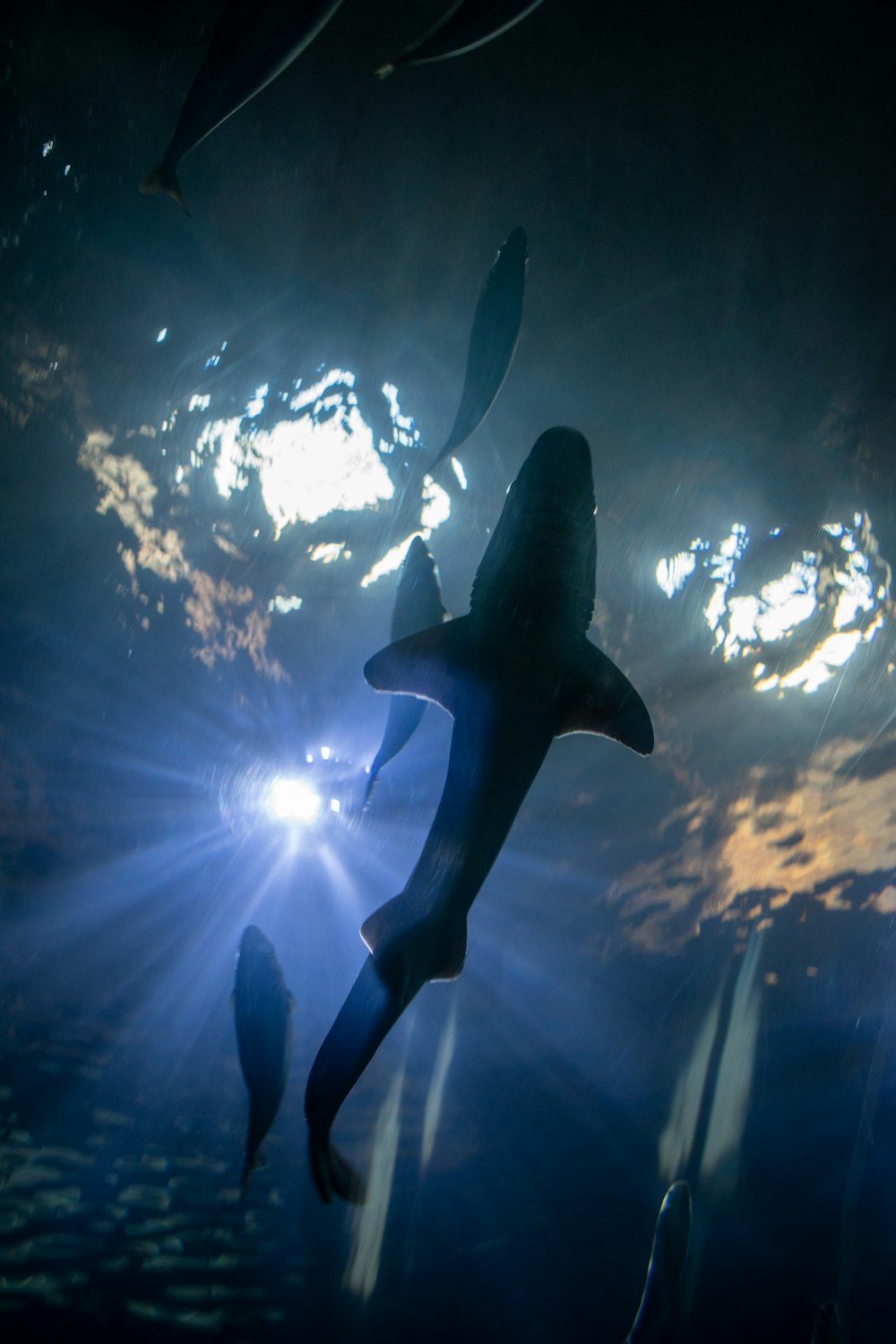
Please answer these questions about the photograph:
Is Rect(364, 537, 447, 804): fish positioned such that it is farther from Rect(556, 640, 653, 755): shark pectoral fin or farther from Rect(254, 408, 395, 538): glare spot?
Rect(254, 408, 395, 538): glare spot

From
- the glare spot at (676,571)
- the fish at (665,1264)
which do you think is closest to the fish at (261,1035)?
the glare spot at (676,571)

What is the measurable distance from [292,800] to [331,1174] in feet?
18.5

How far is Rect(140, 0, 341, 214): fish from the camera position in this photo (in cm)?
219

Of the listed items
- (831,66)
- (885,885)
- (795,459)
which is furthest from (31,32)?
(885,885)

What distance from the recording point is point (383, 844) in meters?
8.52

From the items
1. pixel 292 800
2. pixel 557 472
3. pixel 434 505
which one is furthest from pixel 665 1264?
pixel 557 472

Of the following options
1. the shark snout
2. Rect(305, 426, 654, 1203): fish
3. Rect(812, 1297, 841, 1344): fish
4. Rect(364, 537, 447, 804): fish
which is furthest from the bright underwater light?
Rect(812, 1297, 841, 1344): fish

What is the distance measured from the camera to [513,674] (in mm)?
3025

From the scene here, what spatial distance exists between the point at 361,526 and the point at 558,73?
3.10m

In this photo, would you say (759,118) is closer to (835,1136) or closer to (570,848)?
(570,848)

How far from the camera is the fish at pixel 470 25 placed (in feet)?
→ 6.67

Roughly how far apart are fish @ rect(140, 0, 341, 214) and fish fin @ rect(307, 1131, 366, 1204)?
346 centimetres

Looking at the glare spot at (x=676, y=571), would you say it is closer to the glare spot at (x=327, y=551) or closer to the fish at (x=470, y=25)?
the glare spot at (x=327, y=551)

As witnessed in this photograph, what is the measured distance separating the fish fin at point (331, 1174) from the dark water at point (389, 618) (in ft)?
13.9
